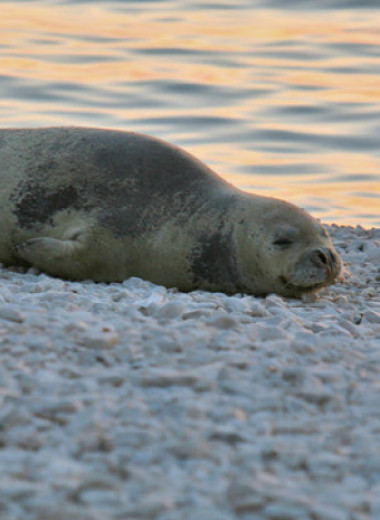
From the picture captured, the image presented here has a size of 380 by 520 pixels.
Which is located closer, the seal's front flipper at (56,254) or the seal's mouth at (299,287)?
the seal's mouth at (299,287)

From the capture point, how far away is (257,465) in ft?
9.53

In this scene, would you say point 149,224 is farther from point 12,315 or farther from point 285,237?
point 12,315

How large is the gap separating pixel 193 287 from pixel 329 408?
8.59 feet

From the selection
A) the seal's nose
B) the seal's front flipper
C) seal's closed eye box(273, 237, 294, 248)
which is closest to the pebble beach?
the seal's nose

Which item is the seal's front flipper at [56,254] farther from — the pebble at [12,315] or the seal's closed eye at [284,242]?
the pebble at [12,315]

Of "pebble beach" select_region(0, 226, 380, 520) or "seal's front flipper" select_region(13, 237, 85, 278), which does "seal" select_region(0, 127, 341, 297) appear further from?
"pebble beach" select_region(0, 226, 380, 520)

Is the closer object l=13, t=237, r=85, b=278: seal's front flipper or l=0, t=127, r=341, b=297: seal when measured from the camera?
l=0, t=127, r=341, b=297: seal

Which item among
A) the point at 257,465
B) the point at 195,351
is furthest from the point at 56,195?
the point at 257,465

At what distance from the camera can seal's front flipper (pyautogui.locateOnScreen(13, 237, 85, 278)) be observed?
5965mm

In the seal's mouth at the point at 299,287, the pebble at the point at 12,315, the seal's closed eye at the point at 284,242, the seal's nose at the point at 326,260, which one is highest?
the pebble at the point at 12,315

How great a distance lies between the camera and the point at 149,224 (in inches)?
239

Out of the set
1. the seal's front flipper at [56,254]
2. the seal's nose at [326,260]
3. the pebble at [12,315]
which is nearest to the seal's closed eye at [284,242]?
the seal's nose at [326,260]

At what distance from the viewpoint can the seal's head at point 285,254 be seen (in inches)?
223

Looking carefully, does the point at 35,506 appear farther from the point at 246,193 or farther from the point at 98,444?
the point at 246,193
